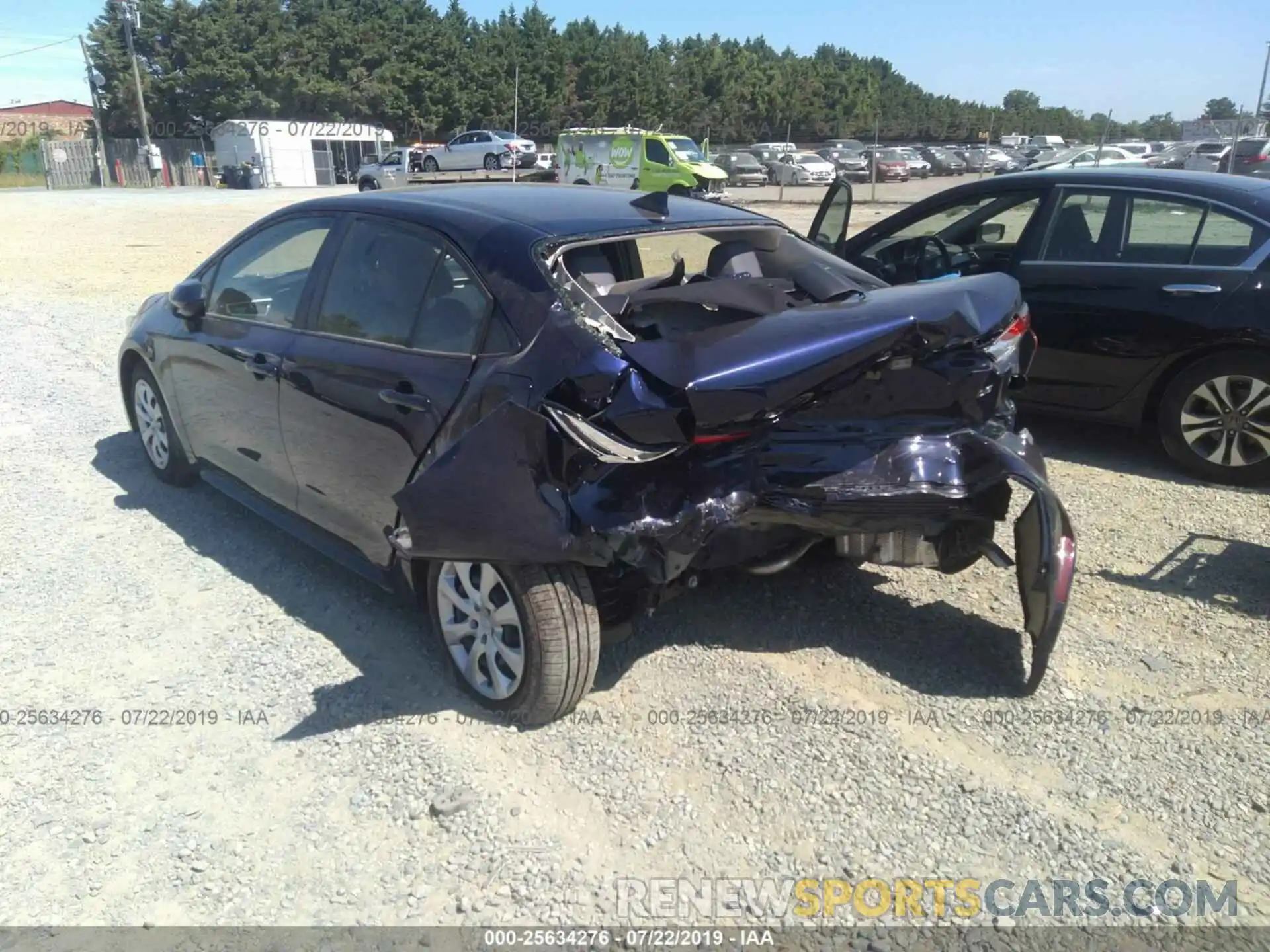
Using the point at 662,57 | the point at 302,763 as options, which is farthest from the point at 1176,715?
the point at 662,57

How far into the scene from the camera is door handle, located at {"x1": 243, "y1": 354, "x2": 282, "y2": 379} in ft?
13.6

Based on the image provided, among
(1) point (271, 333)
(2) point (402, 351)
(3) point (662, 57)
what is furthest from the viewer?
(3) point (662, 57)

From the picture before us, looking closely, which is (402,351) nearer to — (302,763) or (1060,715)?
(302,763)

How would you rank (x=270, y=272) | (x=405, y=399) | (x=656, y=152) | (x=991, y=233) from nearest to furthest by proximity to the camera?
(x=405, y=399) → (x=270, y=272) → (x=991, y=233) → (x=656, y=152)

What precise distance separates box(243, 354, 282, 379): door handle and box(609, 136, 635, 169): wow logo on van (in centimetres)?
2729

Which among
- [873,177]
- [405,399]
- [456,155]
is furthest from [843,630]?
[456,155]

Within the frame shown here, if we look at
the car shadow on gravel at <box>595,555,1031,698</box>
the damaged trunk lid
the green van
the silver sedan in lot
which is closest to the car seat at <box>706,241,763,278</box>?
the damaged trunk lid

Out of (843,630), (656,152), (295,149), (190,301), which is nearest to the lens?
(843,630)

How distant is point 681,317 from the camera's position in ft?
10.9

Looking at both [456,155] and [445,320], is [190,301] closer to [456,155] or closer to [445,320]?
[445,320]

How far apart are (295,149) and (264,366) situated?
51.0 m

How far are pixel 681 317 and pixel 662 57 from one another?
74512 mm

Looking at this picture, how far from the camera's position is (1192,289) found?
5.36 meters
